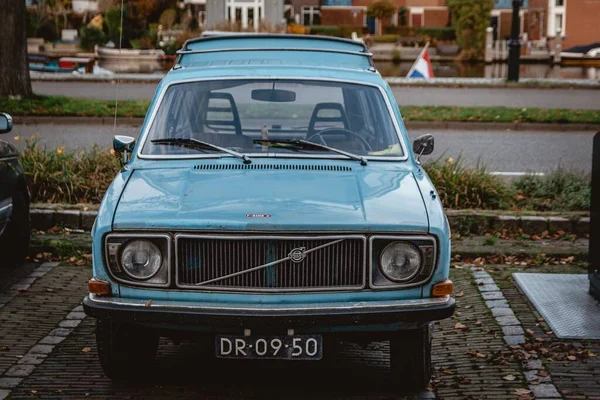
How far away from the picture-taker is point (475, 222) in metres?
9.65

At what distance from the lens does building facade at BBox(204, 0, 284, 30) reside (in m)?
49.3

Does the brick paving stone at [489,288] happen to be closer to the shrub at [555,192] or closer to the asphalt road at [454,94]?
the shrub at [555,192]

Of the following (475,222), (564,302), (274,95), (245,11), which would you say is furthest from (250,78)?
(245,11)

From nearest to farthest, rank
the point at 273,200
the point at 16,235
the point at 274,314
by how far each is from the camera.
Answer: the point at 274,314
the point at 273,200
the point at 16,235

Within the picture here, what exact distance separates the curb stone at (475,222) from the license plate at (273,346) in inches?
183

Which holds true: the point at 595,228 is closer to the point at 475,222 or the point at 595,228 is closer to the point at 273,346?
the point at 475,222

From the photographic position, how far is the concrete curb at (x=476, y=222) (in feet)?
31.6

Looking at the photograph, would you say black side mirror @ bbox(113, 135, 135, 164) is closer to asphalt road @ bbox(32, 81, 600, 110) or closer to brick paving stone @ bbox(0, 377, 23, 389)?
brick paving stone @ bbox(0, 377, 23, 389)

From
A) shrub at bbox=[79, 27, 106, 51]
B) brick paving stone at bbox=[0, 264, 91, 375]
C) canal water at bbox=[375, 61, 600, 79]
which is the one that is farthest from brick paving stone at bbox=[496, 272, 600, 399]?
shrub at bbox=[79, 27, 106, 51]

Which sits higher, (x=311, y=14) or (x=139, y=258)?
(x=311, y=14)

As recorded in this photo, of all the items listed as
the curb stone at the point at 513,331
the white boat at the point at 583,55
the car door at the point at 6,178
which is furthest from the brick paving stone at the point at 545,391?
the white boat at the point at 583,55

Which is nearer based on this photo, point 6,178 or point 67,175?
point 6,178

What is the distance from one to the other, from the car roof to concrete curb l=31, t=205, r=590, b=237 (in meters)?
2.20

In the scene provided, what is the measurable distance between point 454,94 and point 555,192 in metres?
14.9
